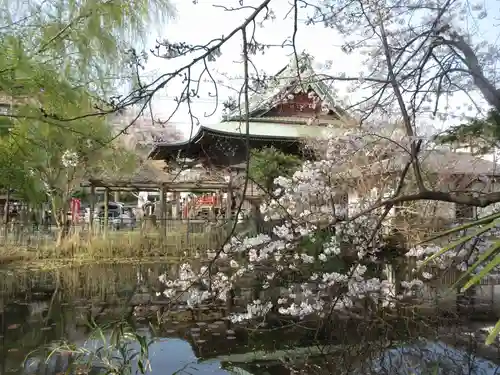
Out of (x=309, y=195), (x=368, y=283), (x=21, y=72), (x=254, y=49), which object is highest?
(x=21, y=72)

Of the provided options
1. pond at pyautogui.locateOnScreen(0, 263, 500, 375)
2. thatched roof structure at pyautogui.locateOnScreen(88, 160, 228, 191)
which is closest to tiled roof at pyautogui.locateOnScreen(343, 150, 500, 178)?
pond at pyautogui.locateOnScreen(0, 263, 500, 375)

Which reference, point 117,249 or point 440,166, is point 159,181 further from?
point 440,166

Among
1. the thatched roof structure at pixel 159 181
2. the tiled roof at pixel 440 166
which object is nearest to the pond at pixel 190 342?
the tiled roof at pixel 440 166

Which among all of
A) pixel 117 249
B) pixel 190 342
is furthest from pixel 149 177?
pixel 190 342

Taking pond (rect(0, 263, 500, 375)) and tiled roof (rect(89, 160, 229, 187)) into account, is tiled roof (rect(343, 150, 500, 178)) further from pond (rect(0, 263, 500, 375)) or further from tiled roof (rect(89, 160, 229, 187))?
tiled roof (rect(89, 160, 229, 187))

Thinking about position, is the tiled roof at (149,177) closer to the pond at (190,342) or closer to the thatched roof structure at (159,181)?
the thatched roof structure at (159,181)

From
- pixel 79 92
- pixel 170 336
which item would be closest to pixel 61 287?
pixel 170 336

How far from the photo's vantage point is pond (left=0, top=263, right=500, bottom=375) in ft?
15.6

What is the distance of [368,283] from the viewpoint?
21.1 feet

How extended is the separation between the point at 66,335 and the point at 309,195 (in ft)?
12.9

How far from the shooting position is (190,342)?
5684 millimetres

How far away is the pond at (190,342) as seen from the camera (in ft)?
15.6

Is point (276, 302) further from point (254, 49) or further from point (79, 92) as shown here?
point (254, 49)

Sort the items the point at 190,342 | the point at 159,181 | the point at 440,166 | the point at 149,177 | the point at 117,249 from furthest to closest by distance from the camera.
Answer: the point at 149,177 → the point at 159,181 → the point at 117,249 → the point at 440,166 → the point at 190,342
